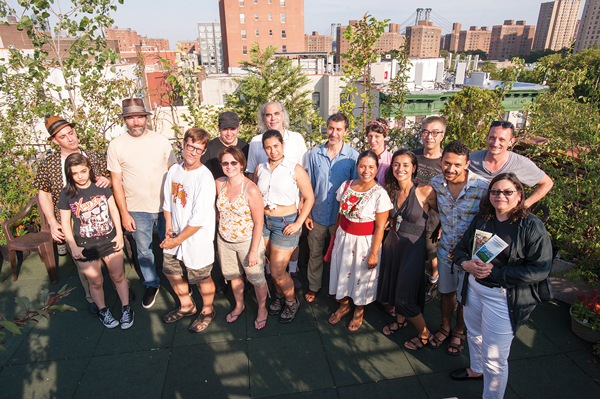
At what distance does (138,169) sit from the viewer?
10.4 feet

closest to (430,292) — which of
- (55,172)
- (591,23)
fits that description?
(55,172)

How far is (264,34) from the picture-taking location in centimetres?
5531

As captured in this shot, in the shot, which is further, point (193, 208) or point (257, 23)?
point (257, 23)

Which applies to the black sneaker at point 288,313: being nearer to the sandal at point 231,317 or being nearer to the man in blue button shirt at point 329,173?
the sandal at point 231,317

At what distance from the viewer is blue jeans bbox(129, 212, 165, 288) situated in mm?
3352

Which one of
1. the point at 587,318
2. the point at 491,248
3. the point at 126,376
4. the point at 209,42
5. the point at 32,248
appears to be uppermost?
the point at 209,42

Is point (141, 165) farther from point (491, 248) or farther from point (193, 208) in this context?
point (491, 248)

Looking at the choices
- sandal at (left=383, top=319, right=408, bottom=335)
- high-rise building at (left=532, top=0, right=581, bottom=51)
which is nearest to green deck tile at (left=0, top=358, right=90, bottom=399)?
sandal at (left=383, top=319, right=408, bottom=335)

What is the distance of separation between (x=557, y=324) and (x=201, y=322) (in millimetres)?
3423

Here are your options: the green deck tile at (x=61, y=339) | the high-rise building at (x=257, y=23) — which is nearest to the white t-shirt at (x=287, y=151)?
the green deck tile at (x=61, y=339)

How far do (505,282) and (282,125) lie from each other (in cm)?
248

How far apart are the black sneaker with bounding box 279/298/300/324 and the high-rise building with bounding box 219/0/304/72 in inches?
2197

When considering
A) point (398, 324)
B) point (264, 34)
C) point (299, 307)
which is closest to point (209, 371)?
point (299, 307)

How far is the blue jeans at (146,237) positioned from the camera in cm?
335
